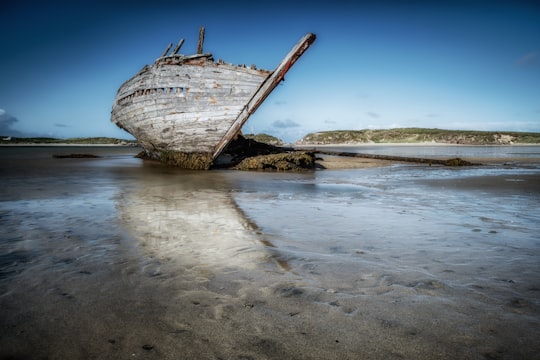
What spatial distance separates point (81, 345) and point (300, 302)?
110 centimetres

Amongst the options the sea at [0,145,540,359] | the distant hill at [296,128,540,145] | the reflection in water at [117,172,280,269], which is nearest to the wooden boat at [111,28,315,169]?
the reflection in water at [117,172,280,269]

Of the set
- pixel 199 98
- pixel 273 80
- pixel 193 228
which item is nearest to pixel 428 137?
pixel 273 80

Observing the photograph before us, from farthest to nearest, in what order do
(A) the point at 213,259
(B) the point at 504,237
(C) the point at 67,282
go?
(B) the point at 504,237 < (A) the point at 213,259 < (C) the point at 67,282

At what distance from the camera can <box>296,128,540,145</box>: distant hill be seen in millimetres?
62188

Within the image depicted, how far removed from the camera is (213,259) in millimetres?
2502

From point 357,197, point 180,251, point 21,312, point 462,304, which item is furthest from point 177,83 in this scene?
point 462,304

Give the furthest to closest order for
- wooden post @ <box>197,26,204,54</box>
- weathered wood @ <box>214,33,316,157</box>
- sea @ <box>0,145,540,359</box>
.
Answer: wooden post @ <box>197,26,204,54</box>
weathered wood @ <box>214,33,316,157</box>
sea @ <box>0,145,540,359</box>

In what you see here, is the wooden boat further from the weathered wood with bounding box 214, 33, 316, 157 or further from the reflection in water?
the reflection in water

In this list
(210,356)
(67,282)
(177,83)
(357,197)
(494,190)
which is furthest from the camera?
(177,83)

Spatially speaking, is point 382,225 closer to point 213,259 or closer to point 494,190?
point 213,259

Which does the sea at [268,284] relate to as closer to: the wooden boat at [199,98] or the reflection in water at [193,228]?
the reflection in water at [193,228]

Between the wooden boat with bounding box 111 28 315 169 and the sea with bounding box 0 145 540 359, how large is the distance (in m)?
6.16

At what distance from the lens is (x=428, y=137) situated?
6762 centimetres

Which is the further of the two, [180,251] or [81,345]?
[180,251]
